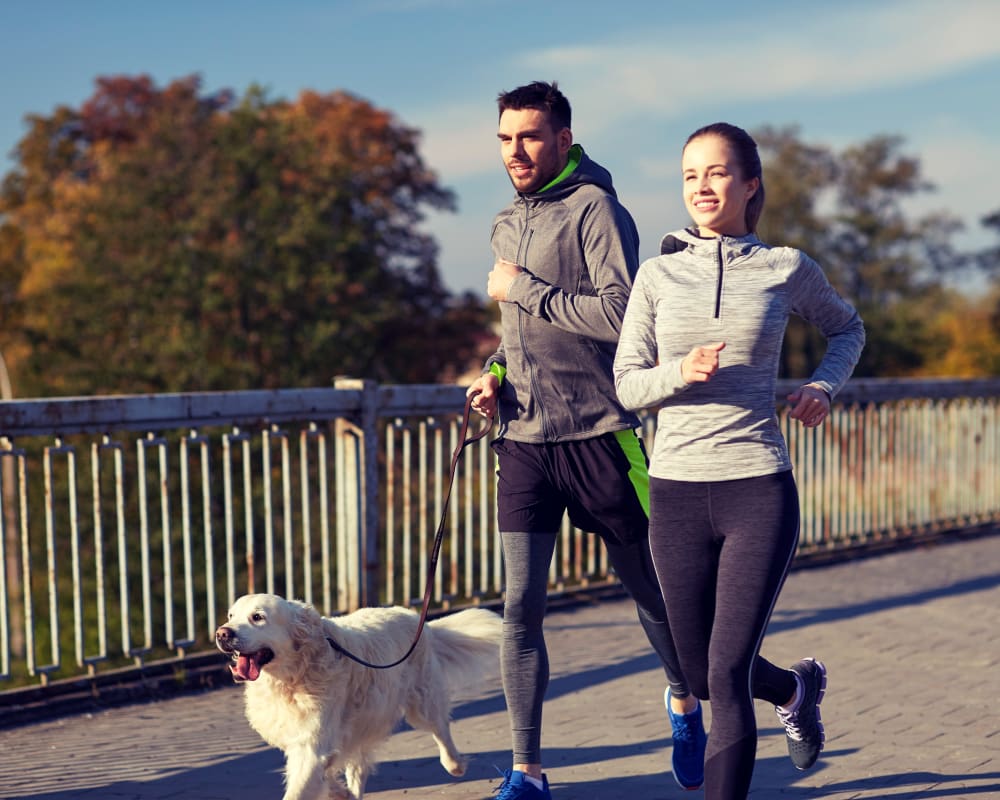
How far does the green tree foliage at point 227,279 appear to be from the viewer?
32.9m

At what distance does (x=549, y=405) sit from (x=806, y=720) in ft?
4.23

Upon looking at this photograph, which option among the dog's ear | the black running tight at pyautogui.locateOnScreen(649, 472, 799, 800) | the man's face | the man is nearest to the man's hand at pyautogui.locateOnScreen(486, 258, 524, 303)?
the man

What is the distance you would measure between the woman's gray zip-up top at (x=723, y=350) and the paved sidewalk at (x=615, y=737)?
60.5 inches

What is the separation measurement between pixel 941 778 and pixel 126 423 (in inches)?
151

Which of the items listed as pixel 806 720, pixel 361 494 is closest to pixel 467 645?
pixel 806 720

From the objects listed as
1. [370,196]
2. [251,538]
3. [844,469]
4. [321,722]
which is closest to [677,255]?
[321,722]

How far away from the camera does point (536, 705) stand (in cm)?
436

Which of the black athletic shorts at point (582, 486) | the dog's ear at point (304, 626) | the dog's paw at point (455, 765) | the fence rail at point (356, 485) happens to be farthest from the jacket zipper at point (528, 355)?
A: the fence rail at point (356, 485)

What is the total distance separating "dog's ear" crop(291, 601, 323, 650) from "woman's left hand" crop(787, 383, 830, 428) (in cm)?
171

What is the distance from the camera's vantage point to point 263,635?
4172mm

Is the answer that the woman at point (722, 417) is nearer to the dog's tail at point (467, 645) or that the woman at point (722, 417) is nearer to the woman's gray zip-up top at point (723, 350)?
the woman's gray zip-up top at point (723, 350)

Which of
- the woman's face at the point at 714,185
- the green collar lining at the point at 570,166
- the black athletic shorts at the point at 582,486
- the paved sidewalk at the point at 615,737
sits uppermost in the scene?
the green collar lining at the point at 570,166

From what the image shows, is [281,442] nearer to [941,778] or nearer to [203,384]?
[941,778]

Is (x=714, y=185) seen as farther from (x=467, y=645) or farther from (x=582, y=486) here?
(x=467, y=645)
